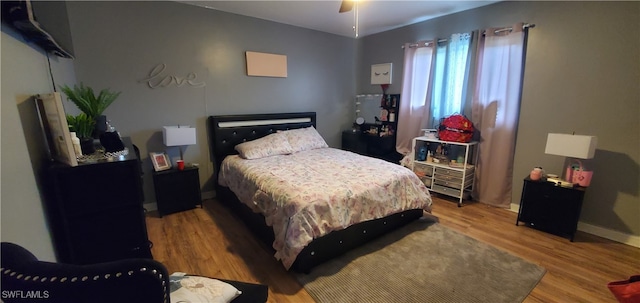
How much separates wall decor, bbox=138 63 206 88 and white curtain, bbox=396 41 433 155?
2978 mm

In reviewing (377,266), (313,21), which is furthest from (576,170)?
(313,21)

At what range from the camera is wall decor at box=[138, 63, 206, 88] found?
2.96 m

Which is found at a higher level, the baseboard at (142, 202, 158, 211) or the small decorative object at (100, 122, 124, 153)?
the small decorative object at (100, 122, 124, 153)

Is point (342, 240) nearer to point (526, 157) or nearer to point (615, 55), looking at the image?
point (526, 157)

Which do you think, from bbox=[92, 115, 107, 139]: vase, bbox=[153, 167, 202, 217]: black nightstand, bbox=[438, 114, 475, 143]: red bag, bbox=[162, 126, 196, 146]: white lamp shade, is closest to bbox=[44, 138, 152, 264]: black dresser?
bbox=[92, 115, 107, 139]: vase

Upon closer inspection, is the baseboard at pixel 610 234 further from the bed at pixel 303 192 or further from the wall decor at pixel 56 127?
the wall decor at pixel 56 127

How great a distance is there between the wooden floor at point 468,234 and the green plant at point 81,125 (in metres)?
1.20

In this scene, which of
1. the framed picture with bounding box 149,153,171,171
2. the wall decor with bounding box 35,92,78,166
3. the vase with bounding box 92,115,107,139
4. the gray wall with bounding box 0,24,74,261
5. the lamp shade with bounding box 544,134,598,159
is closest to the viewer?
the gray wall with bounding box 0,24,74,261

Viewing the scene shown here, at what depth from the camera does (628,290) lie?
3.88ft

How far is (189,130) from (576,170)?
4.08 meters

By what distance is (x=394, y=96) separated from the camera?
4199mm

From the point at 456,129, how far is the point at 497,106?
0.51 metres

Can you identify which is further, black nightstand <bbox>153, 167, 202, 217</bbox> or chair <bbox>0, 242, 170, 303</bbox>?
black nightstand <bbox>153, 167, 202, 217</bbox>

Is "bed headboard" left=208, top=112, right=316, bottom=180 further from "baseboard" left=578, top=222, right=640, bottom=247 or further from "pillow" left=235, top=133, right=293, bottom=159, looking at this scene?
"baseboard" left=578, top=222, right=640, bottom=247
